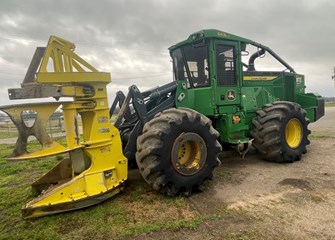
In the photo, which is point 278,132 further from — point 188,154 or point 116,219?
point 116,219

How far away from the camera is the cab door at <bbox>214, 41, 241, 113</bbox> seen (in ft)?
19.8

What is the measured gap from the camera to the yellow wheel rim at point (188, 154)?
4.34 metres

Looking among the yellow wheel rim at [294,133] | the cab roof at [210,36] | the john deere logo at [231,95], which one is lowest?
the yellow wheel rim at [294,133]

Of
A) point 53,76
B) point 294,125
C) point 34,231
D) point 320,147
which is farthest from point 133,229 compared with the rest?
point 320,147

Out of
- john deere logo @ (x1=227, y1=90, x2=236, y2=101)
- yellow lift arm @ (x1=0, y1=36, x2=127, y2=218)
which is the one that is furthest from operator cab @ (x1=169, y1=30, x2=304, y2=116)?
yellow lift arm @ (x1=0, y1=36, x2=127, y2=218)

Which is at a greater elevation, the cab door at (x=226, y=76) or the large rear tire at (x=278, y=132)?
the cab door at (x=226, y=76)

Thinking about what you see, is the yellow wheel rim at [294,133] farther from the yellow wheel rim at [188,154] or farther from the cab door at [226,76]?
the yellow wheel rim at [188,154]

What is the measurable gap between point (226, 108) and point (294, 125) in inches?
76.9

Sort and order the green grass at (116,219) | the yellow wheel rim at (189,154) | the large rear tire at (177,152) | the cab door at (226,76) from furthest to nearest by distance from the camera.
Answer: the cab door at (226,76) < the yellow wheel rim at (189,154) < the large rear tire at (177,152) < the green grass at (116,219)

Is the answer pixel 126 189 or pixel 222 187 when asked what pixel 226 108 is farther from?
pixel 126 189

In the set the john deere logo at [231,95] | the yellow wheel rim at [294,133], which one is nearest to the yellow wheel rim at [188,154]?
the john deere logo at [231,95]

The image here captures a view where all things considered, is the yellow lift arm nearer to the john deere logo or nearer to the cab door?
the cab door

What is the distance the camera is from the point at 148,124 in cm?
438

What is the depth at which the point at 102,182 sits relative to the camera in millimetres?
4164
